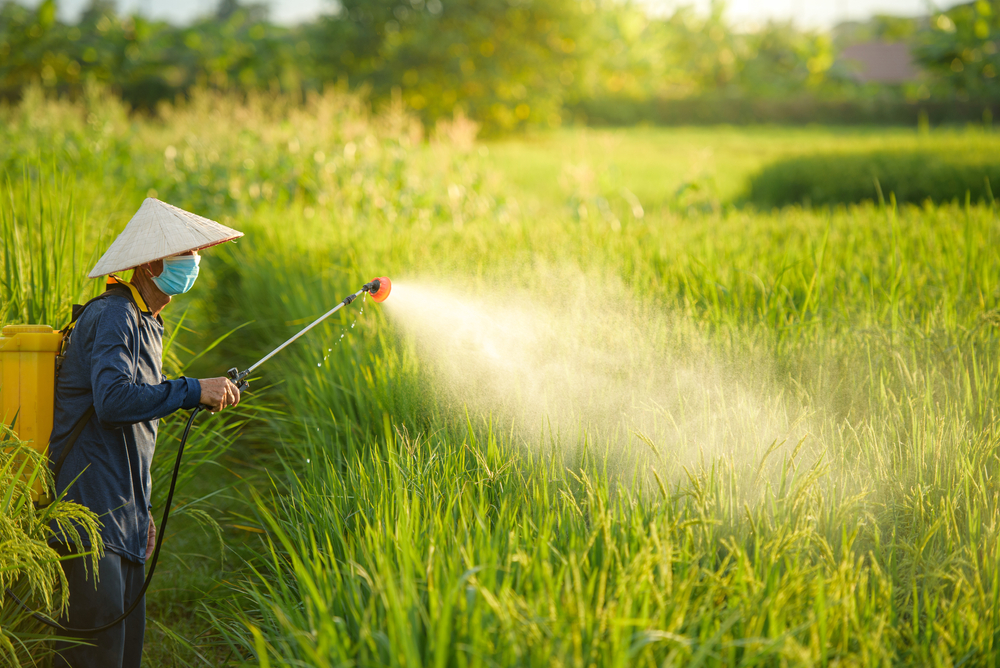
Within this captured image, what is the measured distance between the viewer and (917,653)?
176 centimetres

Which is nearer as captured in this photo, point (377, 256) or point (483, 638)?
point (483, 638)

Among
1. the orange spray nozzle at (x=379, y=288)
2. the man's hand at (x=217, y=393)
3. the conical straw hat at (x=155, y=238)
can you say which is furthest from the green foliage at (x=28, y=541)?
the orange spray nozzle at (x=379, y=288)

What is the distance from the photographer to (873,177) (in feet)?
34.8

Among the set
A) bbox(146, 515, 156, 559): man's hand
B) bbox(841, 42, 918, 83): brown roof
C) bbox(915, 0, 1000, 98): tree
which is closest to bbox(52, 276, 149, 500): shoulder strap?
bbox(146, 515, 156, 559): man's hand

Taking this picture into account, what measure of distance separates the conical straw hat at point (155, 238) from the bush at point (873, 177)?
31.1 feet

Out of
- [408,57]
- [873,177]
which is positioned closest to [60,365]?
[873,177]

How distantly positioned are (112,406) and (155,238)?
550mm

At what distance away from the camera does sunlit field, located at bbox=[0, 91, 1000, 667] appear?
1.78 meters

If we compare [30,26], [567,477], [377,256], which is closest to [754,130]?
[30,26]

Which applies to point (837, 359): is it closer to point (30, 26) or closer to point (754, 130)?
point (30, 26)

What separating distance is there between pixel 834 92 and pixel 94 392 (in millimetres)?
47720

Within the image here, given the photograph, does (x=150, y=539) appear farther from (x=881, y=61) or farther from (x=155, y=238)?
(x=881, y=61)

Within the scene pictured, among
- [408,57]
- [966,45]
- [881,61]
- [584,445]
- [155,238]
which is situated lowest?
[584,445]

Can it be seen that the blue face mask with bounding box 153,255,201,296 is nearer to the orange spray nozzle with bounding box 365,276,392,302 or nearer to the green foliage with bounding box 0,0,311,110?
the orange spray nozzle with bounding box 365,276,392,302
